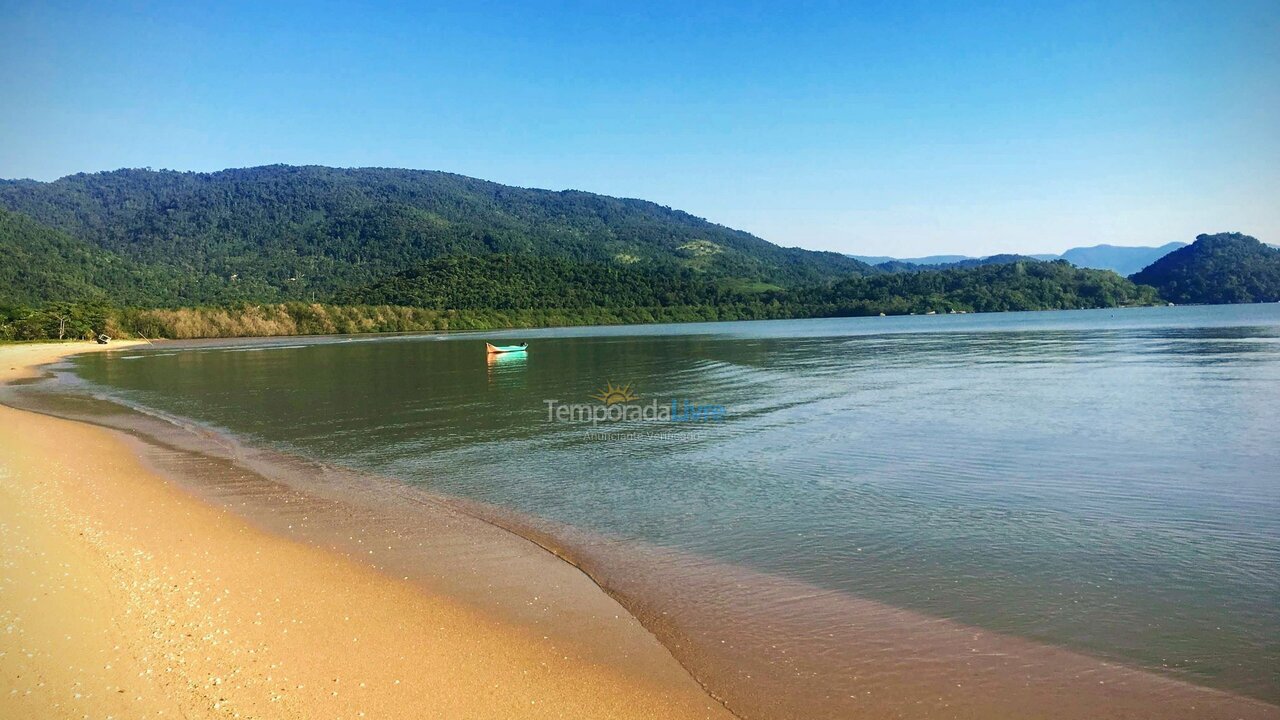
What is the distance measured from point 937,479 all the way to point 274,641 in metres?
10.8

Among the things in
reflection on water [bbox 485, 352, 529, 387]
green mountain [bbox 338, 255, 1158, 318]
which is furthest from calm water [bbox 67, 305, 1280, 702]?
green mountain [bbox 338, 255, 1158, 318]

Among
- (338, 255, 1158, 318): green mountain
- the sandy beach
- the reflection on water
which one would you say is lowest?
the sandy beach

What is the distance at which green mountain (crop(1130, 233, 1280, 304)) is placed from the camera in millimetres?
164000

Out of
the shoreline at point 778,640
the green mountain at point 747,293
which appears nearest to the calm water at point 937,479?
the shoreline at point 778,640

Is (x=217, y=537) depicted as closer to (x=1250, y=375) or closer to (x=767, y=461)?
(x=767, y=461)

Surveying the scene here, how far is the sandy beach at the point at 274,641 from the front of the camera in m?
5.38

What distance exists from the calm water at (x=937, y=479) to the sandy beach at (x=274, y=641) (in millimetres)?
3045

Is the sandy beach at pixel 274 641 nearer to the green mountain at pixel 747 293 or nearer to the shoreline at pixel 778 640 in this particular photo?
the shoreline at pixel 778 640

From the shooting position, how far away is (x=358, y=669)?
234 inches

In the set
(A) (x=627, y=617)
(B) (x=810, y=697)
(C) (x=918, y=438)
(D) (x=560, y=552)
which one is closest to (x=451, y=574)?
(D) (x=560, y=552)

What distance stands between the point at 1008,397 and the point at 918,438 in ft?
30.6

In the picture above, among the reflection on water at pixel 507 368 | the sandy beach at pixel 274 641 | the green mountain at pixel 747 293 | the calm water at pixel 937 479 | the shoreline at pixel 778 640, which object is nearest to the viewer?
the sandy beach at pixel 274 641

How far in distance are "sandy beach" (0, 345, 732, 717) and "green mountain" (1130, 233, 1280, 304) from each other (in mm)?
208342

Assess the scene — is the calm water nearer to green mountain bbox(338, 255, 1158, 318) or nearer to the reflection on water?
the reflection on water
